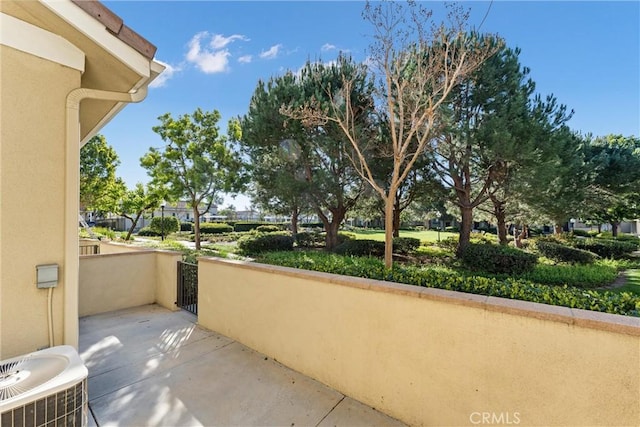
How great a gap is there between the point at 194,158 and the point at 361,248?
30.4 ft

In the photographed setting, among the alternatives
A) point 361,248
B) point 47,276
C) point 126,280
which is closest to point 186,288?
point 126,280

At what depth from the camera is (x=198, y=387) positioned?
10.00 feet

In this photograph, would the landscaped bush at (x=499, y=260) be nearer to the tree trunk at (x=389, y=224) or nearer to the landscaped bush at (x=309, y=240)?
the tree trunk at (x=389, y=224)

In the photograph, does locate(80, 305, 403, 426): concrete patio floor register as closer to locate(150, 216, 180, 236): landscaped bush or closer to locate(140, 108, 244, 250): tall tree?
locate(140, 108, 244, 250): tall tree

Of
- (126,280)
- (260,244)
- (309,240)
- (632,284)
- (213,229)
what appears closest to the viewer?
(126,280)

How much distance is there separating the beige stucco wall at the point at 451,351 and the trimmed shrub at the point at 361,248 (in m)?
8.50

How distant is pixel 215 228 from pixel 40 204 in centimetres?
2731

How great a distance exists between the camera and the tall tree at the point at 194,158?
1398 centimetres

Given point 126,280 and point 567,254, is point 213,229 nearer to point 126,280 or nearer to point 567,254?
point 126,280

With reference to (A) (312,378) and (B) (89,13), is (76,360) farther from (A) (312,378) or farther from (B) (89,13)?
(B) (89,13)

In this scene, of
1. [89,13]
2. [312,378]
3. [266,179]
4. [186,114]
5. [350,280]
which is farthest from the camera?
[186,114]

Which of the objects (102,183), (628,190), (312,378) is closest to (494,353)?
(312,378)

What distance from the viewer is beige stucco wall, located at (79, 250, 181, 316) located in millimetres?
5332

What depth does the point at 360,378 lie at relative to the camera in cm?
284
